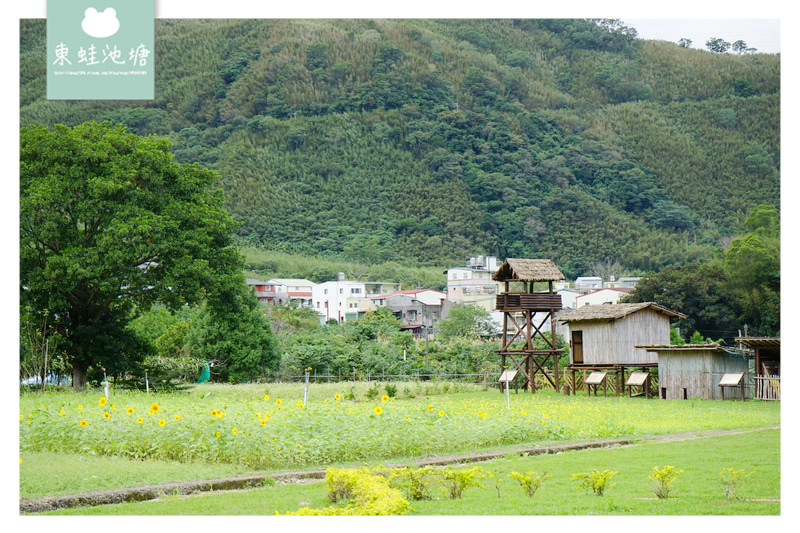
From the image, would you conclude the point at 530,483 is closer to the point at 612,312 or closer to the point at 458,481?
the point at 458,481

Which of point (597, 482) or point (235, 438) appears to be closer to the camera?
point (597, 482)

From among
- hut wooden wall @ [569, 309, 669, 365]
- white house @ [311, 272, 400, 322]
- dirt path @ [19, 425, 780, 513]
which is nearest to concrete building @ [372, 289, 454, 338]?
white house @ [311, 272, 400, 322]

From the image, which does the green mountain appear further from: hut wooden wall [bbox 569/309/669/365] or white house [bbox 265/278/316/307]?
hut wooden wall [bbox 569/309/669/365]

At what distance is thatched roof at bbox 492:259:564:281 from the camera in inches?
1037

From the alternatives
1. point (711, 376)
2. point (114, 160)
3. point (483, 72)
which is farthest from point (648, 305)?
point (483, 72)

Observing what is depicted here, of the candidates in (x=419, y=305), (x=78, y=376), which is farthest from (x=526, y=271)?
(x=419, y=305)

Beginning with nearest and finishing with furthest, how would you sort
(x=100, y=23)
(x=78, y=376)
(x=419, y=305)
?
(x=100, y=23) → (x=78, y=376) → (x=419, y=305)

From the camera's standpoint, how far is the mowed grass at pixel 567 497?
25.5 ft

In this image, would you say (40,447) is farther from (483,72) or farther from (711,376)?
(483,72)

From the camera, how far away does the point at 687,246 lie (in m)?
59.9

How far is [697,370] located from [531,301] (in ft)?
19.9

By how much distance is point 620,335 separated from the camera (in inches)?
1033

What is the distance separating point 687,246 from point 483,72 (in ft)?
118

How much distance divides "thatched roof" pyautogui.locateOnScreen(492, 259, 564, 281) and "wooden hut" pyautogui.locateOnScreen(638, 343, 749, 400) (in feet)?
14.5
